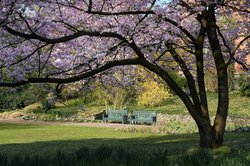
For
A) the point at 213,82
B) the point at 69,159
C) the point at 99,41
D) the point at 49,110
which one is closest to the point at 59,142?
the point at 99,41

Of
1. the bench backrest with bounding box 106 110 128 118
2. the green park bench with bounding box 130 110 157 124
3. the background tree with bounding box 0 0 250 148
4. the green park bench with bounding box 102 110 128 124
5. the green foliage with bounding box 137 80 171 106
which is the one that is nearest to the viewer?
the background tree with bounding box 0 0 250 148

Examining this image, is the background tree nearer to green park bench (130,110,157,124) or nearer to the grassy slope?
the grassy slope

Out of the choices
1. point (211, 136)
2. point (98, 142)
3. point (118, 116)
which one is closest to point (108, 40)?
point (211, 136)

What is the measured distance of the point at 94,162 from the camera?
21.8 feet

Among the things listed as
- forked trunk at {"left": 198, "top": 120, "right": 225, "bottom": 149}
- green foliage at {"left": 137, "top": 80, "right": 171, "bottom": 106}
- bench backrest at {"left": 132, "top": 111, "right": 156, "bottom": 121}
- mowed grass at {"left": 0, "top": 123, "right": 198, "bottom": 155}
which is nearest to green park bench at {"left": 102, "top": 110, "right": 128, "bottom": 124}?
bench backrest at {"left": 132, "top": 111, "right": 156, "bottom": 121}

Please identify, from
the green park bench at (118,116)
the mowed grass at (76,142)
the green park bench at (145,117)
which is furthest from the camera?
the green park bench at (118,116)

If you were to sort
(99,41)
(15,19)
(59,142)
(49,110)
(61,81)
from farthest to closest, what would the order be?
(49,110) → (59,142) → (99,41) → (61,81) → (15,19)

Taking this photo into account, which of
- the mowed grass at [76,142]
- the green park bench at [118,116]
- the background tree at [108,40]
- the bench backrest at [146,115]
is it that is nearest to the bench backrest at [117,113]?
the green park bench at [118,116]

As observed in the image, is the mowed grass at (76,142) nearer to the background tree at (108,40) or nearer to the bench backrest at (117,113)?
the background tree at (108,40)

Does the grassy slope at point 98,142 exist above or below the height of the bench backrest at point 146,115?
below

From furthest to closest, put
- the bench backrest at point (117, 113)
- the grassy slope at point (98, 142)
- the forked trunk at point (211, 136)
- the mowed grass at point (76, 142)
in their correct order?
the bench backrest at point (117, 113), the mowed grass at point (76, 142), the grassy slope at point (98, 142), the forked trunk at point (211, 136)

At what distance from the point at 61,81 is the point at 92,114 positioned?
21.1 m

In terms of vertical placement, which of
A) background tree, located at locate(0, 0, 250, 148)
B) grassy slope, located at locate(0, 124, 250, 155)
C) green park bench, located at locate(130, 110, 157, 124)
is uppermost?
background tree, located at locate(0, 0, 250, 148)

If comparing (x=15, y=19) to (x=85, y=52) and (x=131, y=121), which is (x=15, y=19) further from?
(x=131, y=121)
